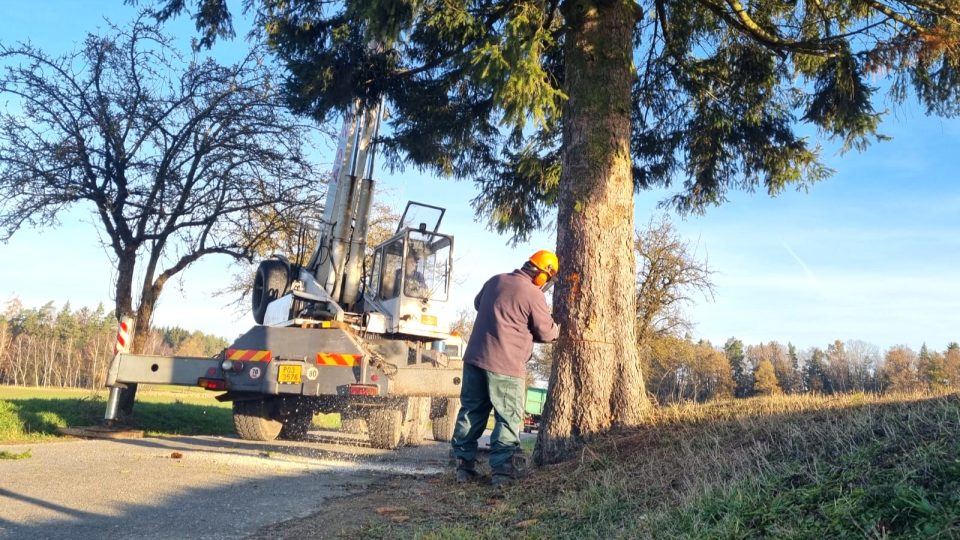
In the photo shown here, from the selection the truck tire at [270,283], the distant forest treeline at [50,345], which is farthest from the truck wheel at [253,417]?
the distant forest treeline at [50,345]

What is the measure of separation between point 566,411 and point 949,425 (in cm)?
280

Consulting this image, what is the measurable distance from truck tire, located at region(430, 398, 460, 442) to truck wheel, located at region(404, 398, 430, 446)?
125 centimetres

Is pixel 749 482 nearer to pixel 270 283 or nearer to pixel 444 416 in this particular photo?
pixel 270 283

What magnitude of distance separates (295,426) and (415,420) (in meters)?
2.00

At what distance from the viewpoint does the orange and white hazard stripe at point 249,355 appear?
9008 millimetres

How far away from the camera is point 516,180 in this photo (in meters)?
9.77

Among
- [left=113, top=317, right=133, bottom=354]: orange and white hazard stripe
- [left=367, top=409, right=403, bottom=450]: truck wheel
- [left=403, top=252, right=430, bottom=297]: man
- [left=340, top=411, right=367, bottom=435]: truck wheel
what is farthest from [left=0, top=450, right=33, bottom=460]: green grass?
[left=340, top=411, right=367, bottom=435]: truck wheel

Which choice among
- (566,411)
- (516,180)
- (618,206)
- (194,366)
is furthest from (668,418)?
(194,366)

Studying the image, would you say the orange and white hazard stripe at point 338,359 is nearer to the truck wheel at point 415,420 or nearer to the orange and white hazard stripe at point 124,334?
the truck wheel at point 415,420

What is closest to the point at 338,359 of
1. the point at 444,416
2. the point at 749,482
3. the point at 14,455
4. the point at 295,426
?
the point at 295,426

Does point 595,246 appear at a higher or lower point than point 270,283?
lower

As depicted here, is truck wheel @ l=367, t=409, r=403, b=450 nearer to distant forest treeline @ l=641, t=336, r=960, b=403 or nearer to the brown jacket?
distant forest treeline @ l=641, t=336, r=960, b=403

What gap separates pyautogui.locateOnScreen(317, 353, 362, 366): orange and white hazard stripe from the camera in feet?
29.6

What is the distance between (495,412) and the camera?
567cm
